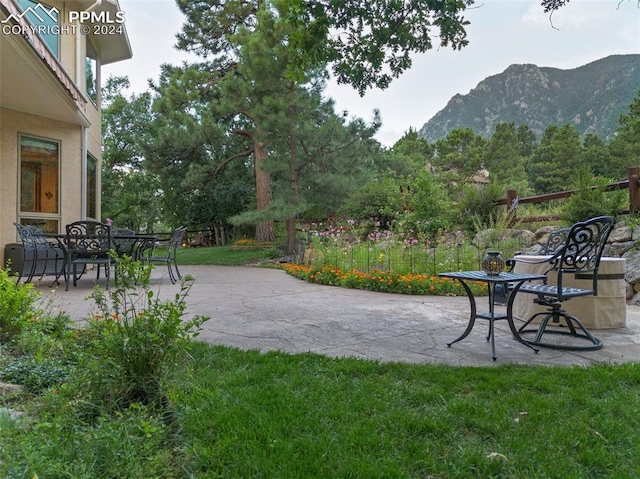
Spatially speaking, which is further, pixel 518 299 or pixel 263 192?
pixel 263 192

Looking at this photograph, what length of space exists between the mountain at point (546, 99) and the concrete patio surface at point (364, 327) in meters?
33.1

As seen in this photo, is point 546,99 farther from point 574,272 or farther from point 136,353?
point 136,353

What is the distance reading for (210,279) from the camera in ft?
22.4

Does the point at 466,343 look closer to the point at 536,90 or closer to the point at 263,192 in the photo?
the point at 263,192

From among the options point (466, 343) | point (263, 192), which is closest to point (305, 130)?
point (263, 192)

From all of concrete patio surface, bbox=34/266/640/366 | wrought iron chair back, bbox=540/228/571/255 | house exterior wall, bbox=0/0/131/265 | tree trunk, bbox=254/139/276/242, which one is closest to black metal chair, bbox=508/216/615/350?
concrete patio surface, bbox=34/266/640/366

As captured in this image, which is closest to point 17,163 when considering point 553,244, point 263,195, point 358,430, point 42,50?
point 42,50

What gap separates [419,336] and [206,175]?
1182cm

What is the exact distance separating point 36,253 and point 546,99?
55118mm

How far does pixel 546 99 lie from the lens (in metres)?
47.6

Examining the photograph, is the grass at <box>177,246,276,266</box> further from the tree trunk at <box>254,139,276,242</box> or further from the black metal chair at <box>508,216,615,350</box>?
the black metal chair at <box>508,216,615,350</box>

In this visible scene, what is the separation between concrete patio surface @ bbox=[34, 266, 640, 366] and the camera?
2477mm

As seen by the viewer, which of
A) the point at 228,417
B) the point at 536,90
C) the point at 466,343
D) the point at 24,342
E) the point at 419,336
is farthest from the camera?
the point at 536,90

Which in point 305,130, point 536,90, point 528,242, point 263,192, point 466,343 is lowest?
point 466,343
